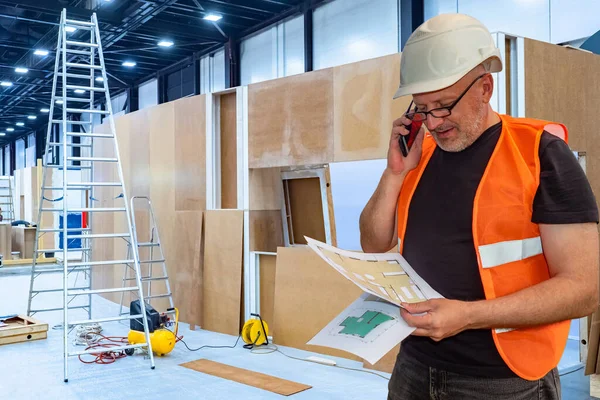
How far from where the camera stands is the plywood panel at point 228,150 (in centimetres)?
631

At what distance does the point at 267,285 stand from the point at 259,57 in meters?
6.43

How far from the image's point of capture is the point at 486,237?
125 centimetres

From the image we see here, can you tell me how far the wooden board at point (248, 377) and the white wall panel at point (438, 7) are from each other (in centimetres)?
514

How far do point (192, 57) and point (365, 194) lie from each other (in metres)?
9.19

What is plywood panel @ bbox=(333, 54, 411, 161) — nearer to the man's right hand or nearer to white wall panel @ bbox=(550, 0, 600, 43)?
white wall panel @ bbox=(550, 0, 600, 43)

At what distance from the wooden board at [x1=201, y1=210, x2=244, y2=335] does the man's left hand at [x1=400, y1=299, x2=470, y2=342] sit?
4811 mm

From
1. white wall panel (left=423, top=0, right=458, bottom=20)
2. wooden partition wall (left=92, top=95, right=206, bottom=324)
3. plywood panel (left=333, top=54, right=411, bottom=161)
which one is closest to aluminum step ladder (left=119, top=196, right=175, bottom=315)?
wooden partition wall (left=92, top=95, right=206, bottom=324)

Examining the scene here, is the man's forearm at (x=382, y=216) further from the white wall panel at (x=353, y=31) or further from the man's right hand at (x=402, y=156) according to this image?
the white wall panel at (x=353, y=31)

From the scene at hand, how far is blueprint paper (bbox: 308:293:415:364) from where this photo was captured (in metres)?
1.19

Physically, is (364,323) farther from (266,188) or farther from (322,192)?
(266,188)

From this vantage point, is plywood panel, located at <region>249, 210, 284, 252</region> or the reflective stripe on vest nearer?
the reflective stripe on vest

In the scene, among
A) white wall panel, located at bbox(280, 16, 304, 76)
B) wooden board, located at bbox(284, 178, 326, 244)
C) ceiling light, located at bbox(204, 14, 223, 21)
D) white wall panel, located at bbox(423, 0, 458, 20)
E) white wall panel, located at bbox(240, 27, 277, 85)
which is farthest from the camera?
white wall panel, located at bbox(240, 27, 277, 85)

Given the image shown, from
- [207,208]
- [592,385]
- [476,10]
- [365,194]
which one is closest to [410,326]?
[592,385]

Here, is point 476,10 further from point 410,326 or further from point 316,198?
point 410,326
